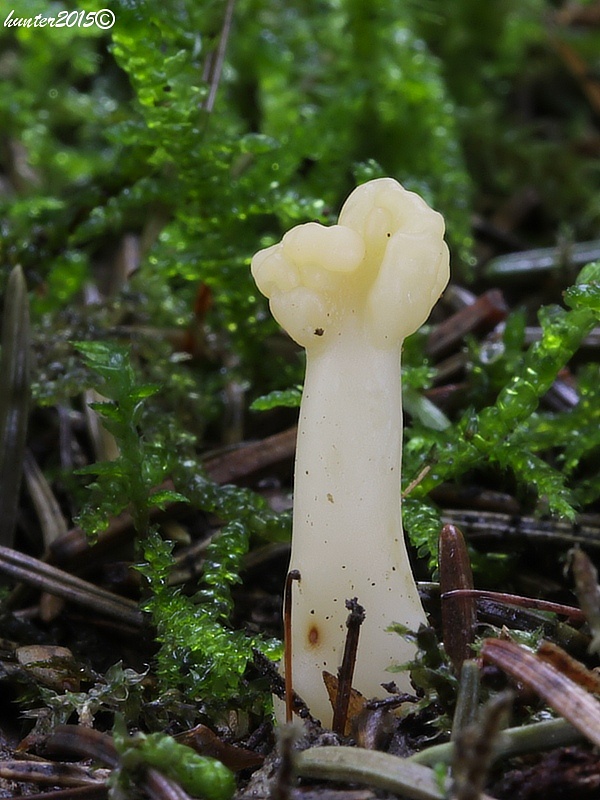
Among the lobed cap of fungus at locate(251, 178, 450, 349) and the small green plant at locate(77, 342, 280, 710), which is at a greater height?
the lobed cap of fungus at locate(251, 178, 450, 349)

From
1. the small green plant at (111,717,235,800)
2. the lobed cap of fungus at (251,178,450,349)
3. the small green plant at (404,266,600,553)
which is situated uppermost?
the lobed cap of fungus at (251,178,450,349)

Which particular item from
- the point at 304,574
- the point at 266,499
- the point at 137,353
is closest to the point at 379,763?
the point at 304,574

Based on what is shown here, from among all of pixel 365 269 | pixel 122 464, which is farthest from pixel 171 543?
pixel 365 269

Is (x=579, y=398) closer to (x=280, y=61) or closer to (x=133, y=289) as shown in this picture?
(x=133, y=289)

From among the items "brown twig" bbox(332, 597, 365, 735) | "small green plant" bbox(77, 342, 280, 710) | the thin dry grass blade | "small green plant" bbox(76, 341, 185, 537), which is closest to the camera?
the thin dry grass blade

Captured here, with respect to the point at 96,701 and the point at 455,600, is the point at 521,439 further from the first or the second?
→ the point at 96,701

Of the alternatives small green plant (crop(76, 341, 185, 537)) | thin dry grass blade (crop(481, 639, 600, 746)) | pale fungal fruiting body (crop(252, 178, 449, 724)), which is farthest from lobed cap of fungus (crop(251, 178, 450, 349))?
thin dry grass blade (crop(481, 639, 600, 746))

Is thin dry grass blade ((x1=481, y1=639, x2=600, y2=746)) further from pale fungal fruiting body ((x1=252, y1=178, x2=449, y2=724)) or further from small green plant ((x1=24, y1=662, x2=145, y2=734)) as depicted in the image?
small green plant ((x1=24, y1=662, x2=145, y2=734))

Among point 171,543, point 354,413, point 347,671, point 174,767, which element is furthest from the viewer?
point 171,543

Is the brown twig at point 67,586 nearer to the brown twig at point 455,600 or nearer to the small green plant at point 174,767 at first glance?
the small green plant at point 174,767
